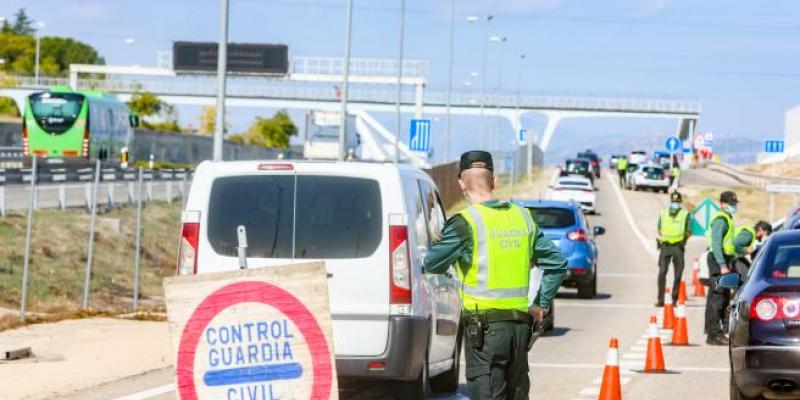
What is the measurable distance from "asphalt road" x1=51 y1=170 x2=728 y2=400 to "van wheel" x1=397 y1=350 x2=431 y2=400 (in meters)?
1.21

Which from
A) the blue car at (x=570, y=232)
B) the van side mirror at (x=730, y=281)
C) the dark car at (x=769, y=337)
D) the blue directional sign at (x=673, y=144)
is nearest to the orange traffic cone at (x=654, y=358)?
the van side mirror at (x=730, y=281)

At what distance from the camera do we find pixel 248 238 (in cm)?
1212

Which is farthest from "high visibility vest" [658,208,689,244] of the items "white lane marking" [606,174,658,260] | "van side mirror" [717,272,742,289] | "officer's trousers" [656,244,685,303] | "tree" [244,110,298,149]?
"tree" [244,110,298,149]

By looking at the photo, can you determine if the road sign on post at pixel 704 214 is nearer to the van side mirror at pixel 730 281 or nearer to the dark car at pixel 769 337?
the van side mirror at pixel 730 281

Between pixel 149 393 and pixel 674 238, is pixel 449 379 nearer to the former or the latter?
pixel 149 393

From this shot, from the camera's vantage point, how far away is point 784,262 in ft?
41.3

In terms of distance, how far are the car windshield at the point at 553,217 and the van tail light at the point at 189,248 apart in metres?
17.7

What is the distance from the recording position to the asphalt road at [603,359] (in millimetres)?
14539

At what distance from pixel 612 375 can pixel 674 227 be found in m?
16.2

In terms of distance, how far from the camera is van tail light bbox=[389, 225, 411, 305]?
1209 cm

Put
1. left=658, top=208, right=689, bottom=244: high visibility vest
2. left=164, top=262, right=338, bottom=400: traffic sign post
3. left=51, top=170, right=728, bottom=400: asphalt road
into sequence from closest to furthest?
1. left=164, top=262, right=338, bottom=400: traffic sign post
2. left=51, top=170, right=728, bottom=400: asphalt road
3. left=658, top=208, right=689, bottom=244: high visibility vest

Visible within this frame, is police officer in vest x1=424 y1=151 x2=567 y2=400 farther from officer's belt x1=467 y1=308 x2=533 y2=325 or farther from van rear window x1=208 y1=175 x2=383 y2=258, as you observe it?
van rear window x1=208 y1=175 x2=383 y2=258

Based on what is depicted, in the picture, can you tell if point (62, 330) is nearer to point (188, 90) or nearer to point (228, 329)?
point (228, 329)

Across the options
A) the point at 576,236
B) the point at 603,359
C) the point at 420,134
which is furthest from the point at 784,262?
the point at 420,134
